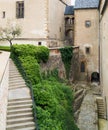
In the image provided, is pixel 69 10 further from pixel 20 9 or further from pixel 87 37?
pixel 20 9

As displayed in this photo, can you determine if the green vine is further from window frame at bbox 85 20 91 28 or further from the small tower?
the small tower

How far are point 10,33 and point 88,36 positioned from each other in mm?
9937

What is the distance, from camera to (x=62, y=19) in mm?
40594

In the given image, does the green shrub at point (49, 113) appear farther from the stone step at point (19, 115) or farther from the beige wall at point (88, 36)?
the beige wall at point (88, 36)

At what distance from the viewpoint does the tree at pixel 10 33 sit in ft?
111

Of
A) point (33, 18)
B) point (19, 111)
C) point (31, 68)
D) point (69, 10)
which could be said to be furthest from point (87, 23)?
point (19, 111)

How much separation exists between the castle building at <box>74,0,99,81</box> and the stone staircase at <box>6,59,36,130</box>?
62.0ft

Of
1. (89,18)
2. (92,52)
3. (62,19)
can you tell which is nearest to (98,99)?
(92,52)

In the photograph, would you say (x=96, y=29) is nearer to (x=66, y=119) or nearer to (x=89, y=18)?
(x=89, y=18)

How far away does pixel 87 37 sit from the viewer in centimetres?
3675

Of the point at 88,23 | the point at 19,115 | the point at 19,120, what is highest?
the point at 88,23

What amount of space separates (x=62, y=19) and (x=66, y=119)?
24315 mm

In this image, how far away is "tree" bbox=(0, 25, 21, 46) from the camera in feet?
111

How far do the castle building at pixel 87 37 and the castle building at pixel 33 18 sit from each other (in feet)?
10.0
